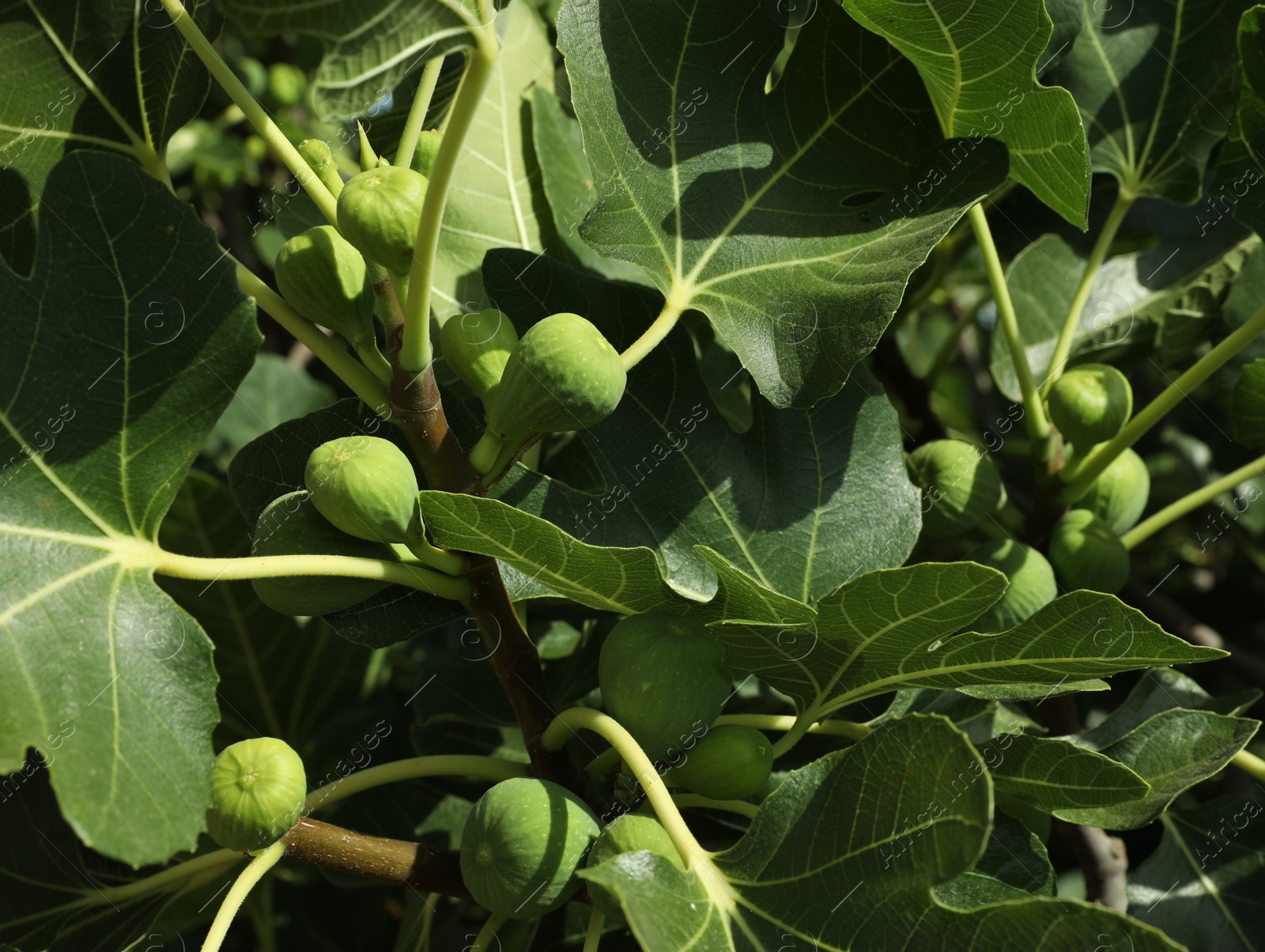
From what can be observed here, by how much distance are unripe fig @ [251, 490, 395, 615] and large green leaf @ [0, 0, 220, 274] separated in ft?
1.39

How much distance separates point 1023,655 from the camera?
107 centimetres

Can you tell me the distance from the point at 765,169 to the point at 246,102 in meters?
0.62

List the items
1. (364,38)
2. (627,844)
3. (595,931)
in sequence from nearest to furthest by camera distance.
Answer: (364,38), (627,844), (595,931)

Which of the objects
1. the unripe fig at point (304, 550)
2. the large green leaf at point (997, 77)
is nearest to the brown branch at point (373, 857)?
the unripe fig at point (304, 550)

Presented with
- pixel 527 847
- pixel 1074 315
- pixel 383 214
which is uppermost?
pixel 383 214

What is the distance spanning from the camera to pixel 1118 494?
1.55 meters

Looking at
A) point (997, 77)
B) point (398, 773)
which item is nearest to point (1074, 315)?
point (997, 77)

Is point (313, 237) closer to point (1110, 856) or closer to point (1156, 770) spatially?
point (1156, 770)

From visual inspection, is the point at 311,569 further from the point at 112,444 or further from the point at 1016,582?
the point at 1016,582

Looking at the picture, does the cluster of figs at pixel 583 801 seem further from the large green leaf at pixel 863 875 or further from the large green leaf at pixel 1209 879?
the large green leaf at pixel 1209 879

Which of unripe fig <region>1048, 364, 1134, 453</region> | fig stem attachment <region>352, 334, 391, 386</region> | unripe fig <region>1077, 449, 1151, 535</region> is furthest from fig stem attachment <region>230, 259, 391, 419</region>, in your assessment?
unripe fig <region>1077, 449, 1151, 535</region>

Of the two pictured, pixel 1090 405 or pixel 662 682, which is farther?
pixel 1090 405

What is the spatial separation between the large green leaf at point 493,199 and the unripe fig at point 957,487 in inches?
25.2

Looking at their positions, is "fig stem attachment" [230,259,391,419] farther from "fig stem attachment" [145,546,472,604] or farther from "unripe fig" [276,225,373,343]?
Answer: "fig stem attachment" [145,546,472,604]
